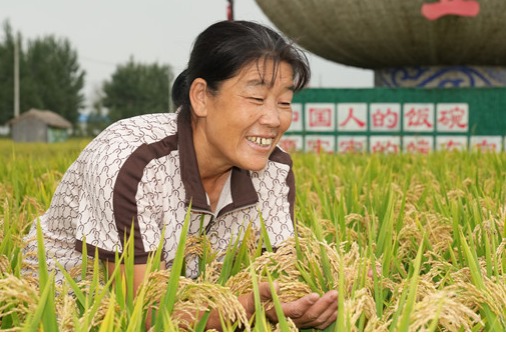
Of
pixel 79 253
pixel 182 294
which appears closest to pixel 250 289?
pixel 182 294

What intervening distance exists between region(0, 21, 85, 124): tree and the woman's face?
43391 mm

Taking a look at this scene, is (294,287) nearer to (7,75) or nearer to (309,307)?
(309,307)

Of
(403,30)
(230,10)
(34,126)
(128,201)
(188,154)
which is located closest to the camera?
(128,201)

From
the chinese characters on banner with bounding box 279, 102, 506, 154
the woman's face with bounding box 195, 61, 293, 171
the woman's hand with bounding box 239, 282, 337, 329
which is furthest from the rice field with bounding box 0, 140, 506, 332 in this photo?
the chinese characters on banner with bounding box 279, 102, 506, 154

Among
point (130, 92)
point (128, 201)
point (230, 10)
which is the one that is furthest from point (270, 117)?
point (130, 92)

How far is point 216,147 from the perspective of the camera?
88.9 inches

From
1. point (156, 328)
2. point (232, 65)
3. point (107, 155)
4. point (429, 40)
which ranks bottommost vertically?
point (156, 328)

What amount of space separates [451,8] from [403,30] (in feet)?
3.68

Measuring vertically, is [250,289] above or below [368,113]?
below

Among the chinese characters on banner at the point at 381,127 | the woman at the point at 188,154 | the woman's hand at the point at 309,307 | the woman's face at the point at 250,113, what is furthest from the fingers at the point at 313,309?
the chinese characters on banner at the point at 381,127

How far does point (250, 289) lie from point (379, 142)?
1091 centimetres

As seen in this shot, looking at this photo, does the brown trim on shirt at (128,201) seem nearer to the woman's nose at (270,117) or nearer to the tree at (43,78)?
the woman's nose at (270,117)

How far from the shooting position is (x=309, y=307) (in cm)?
167

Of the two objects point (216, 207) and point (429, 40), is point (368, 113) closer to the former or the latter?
point (429, 40)
